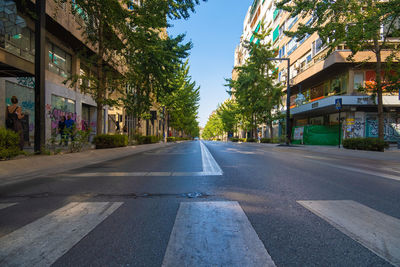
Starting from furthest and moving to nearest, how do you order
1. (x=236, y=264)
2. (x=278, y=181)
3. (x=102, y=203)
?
(x=278, y=181)
(x=102, y=203)
(x=236, y=264)

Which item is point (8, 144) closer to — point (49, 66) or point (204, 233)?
point (204, 233)

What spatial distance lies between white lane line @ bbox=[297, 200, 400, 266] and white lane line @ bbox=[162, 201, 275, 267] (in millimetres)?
781

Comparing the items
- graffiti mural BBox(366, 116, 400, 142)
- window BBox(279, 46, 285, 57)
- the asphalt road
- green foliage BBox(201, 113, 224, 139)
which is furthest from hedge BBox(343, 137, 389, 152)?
green foliage BBox(201, 113, 224, 139)

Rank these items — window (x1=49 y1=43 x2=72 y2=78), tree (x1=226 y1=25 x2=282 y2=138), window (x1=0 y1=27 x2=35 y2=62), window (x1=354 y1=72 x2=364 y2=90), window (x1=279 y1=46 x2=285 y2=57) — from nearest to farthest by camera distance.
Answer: window (x1=0 y1=27 x2=35 y2=62) < window (x1=49 y1=43 x2=72 y2=78) < window (x1=354 y1=72 x2=364 y2=90) < tree (x1=226 y1=25 x2=282 y2=138) < window (x1=279 y1=46 x2=285 y2=57)

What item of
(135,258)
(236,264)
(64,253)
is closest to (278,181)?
(236,264)

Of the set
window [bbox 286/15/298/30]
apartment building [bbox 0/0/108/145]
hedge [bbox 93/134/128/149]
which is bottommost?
hedge [bbox 93/134/128/149]

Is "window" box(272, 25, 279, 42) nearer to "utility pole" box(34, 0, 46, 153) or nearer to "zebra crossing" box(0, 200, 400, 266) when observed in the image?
"utility pole" box(34, 0, 46, 153)

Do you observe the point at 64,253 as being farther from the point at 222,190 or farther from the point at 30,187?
the point at 30,187

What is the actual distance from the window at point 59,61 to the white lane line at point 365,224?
57.7 feet

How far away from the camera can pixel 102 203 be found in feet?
8.82

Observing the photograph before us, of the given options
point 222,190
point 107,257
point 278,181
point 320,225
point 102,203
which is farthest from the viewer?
point 278,181

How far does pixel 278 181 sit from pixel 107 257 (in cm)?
324

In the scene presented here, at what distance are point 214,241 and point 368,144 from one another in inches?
598

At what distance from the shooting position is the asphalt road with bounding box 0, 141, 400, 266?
1.44 m
